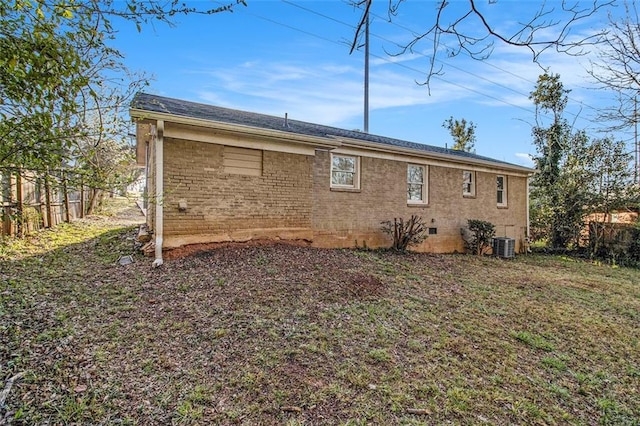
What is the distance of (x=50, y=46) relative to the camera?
6.85 feet

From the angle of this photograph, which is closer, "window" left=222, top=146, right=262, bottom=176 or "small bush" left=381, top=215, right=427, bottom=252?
"window" left=222, top=146, right=262, bottom=176

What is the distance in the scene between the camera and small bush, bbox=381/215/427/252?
9953 mm

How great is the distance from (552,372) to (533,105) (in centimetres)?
1782

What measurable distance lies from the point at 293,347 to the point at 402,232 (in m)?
6.94

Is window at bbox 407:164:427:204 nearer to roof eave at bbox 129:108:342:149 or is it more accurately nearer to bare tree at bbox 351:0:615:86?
roof eave at bbox 129:108:342:149

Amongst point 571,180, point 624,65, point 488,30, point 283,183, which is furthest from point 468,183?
point 488,30

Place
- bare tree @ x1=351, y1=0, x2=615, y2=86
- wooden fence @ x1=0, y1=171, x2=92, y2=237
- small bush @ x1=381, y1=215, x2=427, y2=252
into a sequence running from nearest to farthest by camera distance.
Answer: bare tree @ x1=351, y1=0, x2=615, y2=86 < wooden fence @ x1=0, y1=171, x2=92, y2=237 < small bush @ x1=381, y1=215, x2=427, y2=252

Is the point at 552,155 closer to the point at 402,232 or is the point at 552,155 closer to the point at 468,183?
the point at 468,183

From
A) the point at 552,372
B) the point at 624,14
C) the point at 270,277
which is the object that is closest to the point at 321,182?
the point at 270,277

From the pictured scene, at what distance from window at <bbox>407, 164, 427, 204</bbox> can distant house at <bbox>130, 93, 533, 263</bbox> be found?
0.11 feet

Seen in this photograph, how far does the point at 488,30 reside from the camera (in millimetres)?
2584

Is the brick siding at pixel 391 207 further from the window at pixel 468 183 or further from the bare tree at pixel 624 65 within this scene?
the bare tree at pixel 624 65

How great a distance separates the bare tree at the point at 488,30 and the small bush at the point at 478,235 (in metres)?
9.69

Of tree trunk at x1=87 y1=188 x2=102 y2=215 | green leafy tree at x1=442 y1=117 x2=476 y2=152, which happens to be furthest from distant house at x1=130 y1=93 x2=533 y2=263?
green leafy tree at x1=442 y1=117 x2=476 y2=152
